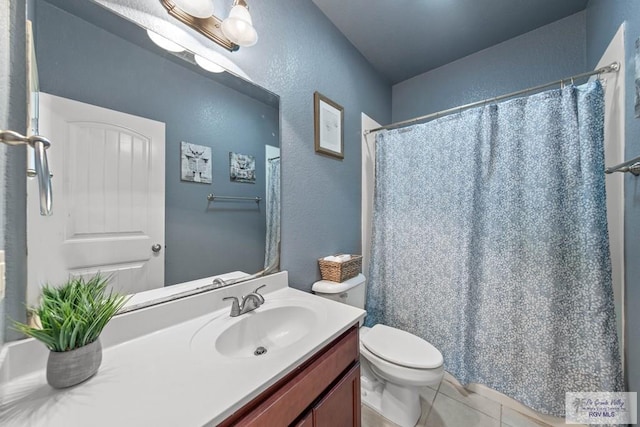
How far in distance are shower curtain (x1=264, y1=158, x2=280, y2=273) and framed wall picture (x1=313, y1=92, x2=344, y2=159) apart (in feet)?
1.27

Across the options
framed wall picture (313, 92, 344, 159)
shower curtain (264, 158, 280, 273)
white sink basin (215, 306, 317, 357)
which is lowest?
white sink basin (215, 306, 317, 357)

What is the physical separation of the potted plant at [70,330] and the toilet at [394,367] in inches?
40.2

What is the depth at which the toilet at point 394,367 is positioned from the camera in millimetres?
1183

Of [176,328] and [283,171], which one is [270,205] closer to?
[283,171]

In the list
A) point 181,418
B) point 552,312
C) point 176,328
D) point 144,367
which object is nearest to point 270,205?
point 176,328

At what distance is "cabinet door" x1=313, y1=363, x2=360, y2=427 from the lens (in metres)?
0.77

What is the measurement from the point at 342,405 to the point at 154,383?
661 millimetres

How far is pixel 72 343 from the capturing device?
536mm

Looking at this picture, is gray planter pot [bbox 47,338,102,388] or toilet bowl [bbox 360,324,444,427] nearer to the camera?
gray planter pot [bbox 47,338,102,388]

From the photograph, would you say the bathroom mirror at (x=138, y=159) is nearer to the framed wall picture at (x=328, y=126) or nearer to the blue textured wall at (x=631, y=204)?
the framed wall picture at (x=328, y=126)

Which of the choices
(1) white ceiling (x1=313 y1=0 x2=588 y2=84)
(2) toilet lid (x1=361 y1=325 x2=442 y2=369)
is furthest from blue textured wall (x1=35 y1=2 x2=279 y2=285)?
(1) white ceiling (x1=313 y1=0 x2=588 y2=84)

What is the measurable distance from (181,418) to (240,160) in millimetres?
A: 950

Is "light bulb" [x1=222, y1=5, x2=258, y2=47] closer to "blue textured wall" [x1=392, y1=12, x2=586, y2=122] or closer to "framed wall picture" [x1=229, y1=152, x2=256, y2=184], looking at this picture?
"framed wall picture" [x1=229, y1=152, x2=256, y2=184]

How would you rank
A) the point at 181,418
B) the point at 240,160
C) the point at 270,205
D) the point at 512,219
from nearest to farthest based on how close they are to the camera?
the point at 181,418 < the point at 240,160 < the point at 270,205 < the point at 512,219
